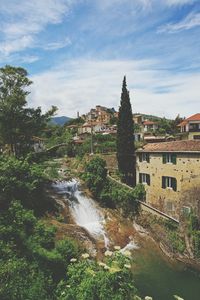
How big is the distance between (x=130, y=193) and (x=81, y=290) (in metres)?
24.3

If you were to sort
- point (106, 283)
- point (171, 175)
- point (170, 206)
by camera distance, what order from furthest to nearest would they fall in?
point (170, 206) < point (171, 175) < point (106, 283)

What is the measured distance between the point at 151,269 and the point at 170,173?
430 inches

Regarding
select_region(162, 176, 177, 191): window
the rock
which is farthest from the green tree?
select_region(162, 176, 177, 191): window

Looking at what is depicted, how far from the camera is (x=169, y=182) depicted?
1314 inches

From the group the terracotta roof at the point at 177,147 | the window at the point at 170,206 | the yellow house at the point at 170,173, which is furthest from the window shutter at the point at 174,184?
the terracotta roof at the point at 177,147

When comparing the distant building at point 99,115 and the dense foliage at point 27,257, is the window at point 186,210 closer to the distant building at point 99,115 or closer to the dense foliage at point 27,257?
the dense foliage at point 27,257

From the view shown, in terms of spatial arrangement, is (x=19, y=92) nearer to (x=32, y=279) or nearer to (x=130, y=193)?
(x=130, y=193)

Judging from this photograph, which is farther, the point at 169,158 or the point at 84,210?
the point at 84,210

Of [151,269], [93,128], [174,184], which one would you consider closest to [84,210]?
[174,184]

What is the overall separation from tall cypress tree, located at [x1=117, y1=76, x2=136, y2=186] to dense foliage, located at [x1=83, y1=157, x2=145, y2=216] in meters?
2.79

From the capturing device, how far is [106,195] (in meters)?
36.8

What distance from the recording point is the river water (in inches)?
898

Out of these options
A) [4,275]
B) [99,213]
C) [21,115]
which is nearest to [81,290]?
[4,275]

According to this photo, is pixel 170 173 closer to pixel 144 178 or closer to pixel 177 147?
pixel 177 147
